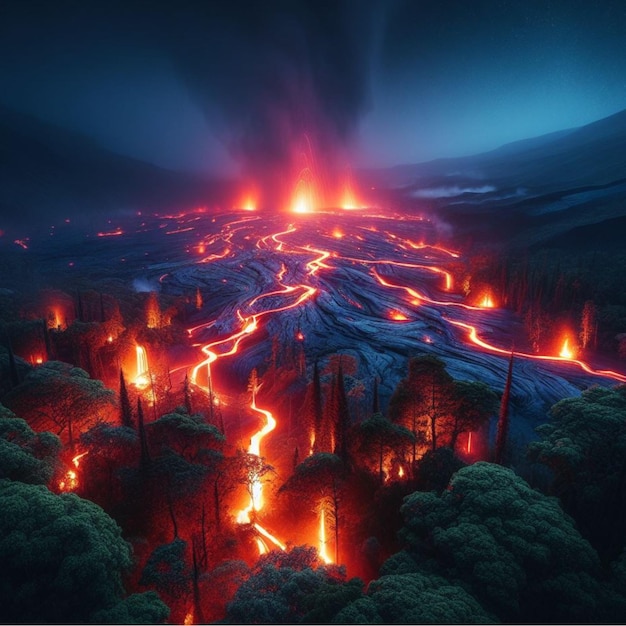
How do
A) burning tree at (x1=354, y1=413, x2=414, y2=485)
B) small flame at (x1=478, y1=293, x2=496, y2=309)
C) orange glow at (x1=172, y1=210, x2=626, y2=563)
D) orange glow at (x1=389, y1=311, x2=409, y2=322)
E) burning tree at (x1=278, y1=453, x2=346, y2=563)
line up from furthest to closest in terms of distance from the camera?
1. small flame at (x1=478, y1=293, x2=496, y2=309)
2. orange glow at (x1=389, y1=311, x2=409, y2=322)
3. orange glow at (x1=172, y1=210, x2=626, y2=563)
4. burning tree at (x1=354, y1=413, x2=414, y2=485)
5. burning tree at (x1=278, y1=453, x2=346, y2=563)

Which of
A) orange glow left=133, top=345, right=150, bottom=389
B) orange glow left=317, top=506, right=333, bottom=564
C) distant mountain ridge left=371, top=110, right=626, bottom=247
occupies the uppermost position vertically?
distant mountain ridge left=371, top=110, right=626, bottom=247

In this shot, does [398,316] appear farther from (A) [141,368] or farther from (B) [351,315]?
(A) [141,368]

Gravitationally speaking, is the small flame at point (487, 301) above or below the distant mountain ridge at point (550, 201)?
below

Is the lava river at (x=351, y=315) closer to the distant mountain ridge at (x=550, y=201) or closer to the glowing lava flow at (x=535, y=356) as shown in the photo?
the glowing lava flow at (x=535, y=356)

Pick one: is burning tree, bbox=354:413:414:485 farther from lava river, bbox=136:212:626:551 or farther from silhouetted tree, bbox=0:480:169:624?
silhouetted tree, bbox=0:480:169:624

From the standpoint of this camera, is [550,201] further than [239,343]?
Yes

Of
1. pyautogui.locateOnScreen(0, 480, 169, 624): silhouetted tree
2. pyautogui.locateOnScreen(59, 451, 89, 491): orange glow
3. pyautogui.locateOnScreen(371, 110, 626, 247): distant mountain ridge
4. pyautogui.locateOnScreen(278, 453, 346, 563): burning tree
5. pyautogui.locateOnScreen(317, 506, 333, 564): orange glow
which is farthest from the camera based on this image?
pyautogui.locateOnScreen(371, 110, 626, 247): distant mountain ridge

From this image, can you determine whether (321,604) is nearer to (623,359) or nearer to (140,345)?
(140,345)

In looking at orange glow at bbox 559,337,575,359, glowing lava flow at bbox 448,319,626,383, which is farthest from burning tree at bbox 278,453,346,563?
orange glow at bbox 559,337,575,359

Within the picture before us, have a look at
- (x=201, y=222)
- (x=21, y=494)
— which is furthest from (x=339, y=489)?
(x=201, y=222)

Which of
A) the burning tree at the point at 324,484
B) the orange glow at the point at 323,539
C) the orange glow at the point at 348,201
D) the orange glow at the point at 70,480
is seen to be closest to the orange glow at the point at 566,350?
the burning tree at the point at 324,484

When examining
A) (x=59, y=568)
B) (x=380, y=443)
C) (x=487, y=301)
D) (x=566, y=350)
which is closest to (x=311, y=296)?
(x=487, y=301)

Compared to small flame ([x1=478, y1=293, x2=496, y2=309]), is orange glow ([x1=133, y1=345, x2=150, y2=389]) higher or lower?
lower
